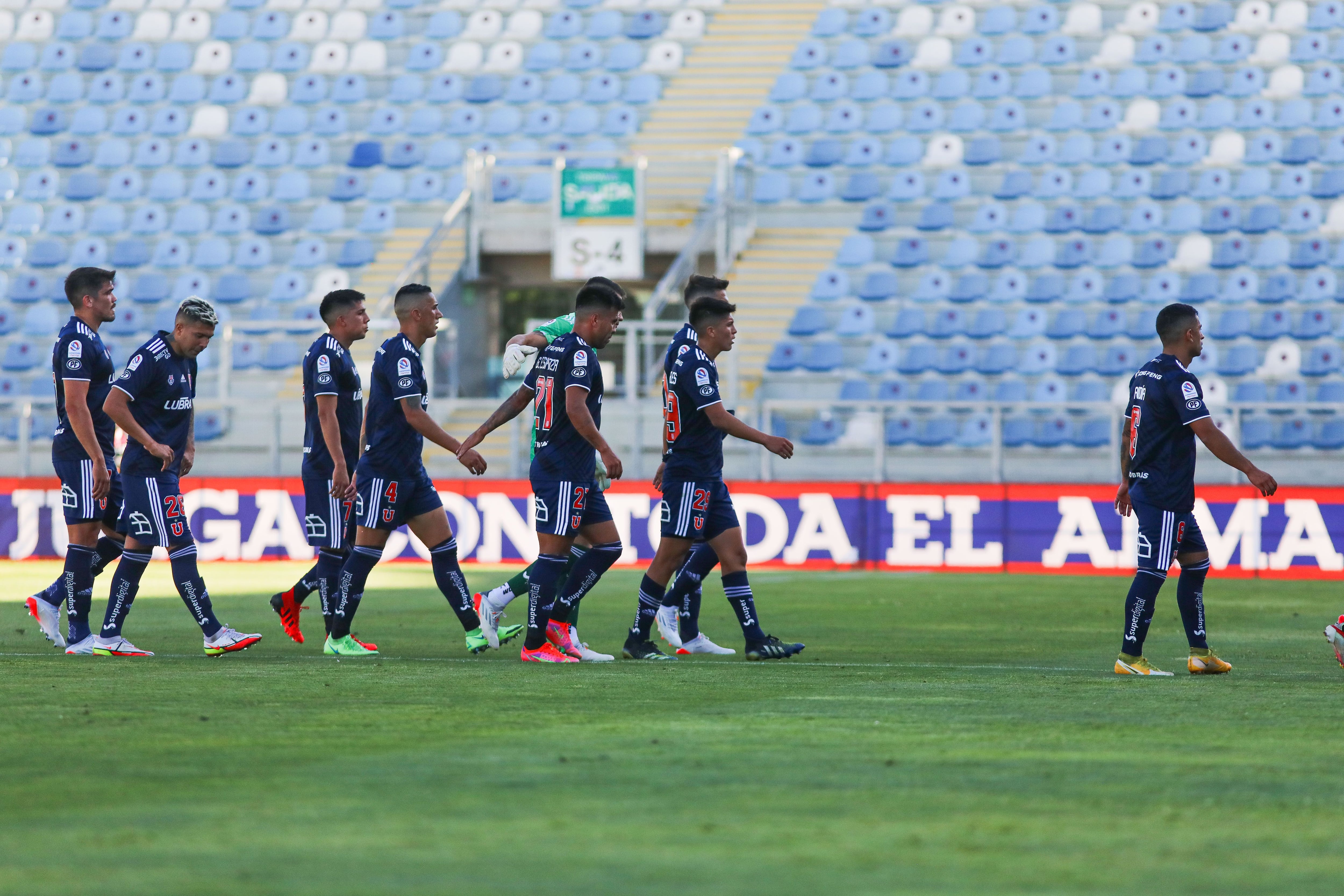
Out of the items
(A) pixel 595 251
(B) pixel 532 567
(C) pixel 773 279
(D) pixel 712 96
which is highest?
(D) pixel 712 96

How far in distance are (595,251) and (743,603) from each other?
12.9 metres

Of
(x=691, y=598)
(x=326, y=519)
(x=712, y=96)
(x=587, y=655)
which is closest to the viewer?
(x=587, y=655)

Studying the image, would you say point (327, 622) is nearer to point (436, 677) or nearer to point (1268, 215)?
point (436, 677)

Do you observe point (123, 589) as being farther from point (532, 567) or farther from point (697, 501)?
point (697, 501)

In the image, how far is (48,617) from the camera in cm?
1058

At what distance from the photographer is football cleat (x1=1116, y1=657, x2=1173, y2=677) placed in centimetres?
908

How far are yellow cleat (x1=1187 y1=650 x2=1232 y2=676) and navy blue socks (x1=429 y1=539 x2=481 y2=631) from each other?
3.90 metres

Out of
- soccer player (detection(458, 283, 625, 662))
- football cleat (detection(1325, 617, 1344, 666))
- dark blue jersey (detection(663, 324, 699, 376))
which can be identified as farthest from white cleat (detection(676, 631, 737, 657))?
football cleat (detection(1325, 617, 1344, 666))

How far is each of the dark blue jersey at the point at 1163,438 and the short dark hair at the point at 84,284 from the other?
5599mm

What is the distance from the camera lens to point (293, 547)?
19.0m

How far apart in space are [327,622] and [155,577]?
6.98 meters

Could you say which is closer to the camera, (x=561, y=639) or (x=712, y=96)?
A: (x=561, y=639)

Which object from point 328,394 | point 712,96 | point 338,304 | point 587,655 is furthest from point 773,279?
point 587,655

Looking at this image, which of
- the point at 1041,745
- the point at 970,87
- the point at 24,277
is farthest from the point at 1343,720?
the point at 24,277
